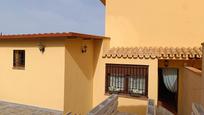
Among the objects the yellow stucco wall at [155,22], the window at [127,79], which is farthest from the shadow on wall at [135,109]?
the yellow stucco wall at [155,22]

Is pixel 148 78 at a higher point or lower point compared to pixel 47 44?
lower

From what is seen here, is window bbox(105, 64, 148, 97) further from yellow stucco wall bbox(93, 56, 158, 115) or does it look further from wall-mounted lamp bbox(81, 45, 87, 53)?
wall-mounted lamp bbox(81, 45, 87, 53)

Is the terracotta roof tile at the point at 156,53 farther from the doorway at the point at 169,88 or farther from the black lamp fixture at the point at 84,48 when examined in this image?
the doorway at the point at 169,88

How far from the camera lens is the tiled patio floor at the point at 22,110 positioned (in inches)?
416

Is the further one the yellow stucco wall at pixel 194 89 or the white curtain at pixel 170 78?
the white curtain at pixel 170 78

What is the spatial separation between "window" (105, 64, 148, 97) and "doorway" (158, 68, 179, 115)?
1661 mm

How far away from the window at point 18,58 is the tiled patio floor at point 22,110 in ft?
6.79

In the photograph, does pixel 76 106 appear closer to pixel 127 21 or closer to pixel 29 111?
pixel 29 111

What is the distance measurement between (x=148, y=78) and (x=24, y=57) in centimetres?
654

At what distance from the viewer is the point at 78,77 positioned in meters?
11.8

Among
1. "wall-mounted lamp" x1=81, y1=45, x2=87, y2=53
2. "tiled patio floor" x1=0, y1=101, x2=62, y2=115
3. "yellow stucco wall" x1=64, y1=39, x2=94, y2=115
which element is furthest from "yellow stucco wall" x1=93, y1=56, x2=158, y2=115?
"tiled patio floor" x1=0, y1=101, x2=62, y2=115

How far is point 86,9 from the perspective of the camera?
29609 millimetres

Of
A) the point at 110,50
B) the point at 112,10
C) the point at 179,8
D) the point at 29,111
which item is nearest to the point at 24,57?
the point at 29,111

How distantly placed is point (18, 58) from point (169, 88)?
851 centimetres
